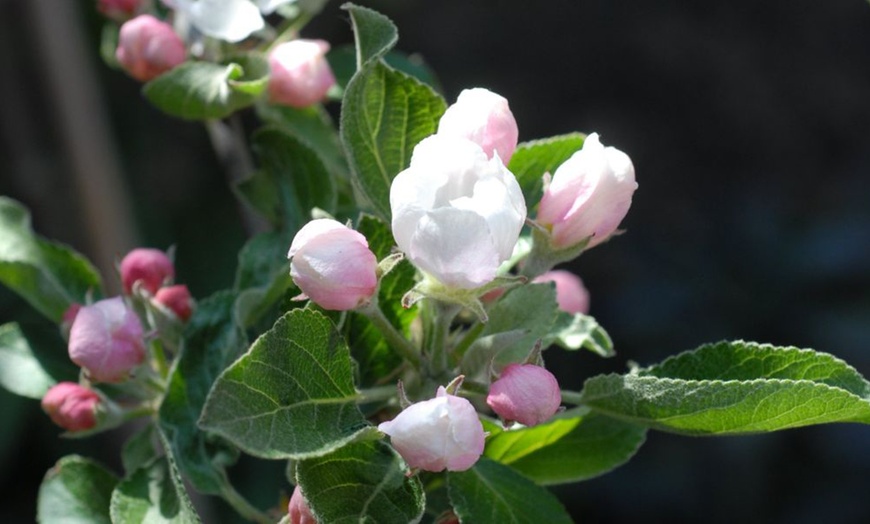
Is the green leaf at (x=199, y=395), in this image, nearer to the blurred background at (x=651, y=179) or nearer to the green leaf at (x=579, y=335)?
the green leaf at (x=579, y=335)

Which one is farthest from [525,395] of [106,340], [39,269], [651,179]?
[651,179]

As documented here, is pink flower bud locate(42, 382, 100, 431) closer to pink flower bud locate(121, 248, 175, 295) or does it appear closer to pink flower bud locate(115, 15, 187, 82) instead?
pink flower bud locate(121, 248, 175, 295)

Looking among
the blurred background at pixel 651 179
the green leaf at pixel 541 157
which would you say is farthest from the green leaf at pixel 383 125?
the blurred background at pixel 651 179

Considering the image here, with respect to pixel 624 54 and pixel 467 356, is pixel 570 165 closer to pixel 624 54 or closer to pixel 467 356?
pixel 467 356

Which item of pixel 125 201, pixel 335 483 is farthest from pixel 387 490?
pixel 125 201

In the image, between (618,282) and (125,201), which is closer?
(125,201)

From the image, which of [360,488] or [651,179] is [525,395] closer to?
[360,488]
